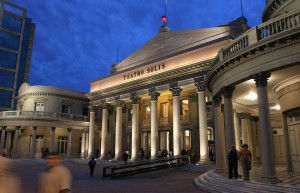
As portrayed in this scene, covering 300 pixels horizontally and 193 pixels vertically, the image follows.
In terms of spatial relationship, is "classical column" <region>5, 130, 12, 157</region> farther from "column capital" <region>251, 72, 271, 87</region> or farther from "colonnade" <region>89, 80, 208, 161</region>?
"column capital" <region>251, 72, 271, 87</region>

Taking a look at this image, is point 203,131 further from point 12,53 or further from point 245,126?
point 12,53

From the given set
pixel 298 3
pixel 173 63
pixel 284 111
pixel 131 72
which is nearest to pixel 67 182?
pixel 284 111

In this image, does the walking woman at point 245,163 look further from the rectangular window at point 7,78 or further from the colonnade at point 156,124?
the rectangular window at point 7,78

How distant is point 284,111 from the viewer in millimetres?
12195

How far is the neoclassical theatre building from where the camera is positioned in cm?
930

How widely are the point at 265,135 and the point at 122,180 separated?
27.0ft

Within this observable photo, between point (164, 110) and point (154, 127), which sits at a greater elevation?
point (164, 110)

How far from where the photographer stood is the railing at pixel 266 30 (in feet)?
28.2

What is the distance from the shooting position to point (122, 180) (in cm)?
1435

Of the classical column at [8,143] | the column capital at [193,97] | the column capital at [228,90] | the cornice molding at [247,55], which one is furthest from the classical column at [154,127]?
the classical column at [8,143]

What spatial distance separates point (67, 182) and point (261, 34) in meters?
8.52

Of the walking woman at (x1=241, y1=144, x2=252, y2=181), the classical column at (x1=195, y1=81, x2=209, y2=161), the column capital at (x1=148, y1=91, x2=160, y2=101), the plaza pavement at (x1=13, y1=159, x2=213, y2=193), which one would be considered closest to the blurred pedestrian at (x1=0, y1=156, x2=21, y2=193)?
the plaza pavement at (x1=13, y1=159, x2=213, y2=193)

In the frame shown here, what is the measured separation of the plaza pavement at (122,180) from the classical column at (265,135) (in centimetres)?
266

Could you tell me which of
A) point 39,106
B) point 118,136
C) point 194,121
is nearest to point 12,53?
point 39,106
